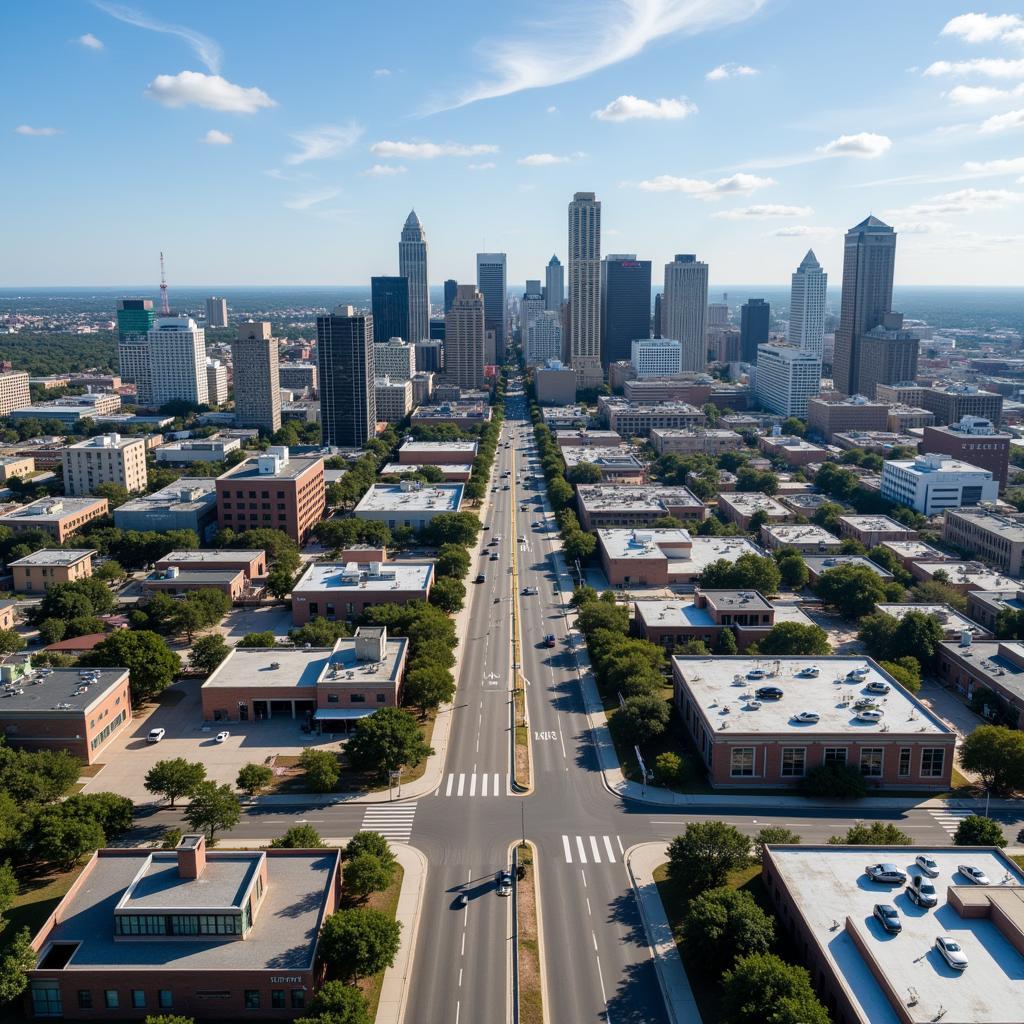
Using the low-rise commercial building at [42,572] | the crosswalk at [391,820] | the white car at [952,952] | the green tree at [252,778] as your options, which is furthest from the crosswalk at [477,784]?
the low-rise commercial building at [42,572]

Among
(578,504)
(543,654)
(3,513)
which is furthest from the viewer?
(578,504)

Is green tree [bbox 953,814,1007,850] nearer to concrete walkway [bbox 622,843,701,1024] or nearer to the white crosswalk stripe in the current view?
concrete walkway [bbox 622,843,701,1024]

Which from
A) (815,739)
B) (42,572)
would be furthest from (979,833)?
(42,572)

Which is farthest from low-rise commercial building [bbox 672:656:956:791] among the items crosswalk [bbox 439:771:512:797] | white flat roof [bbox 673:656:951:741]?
crosswalk [bbox 439:771:512:797]

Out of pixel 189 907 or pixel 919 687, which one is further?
pixel 919 687

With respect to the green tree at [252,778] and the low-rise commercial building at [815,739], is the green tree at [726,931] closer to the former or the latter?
the low-rise commercial building at [815,739]

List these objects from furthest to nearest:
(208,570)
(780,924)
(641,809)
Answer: (208,570) → (641,809) → (780,924)

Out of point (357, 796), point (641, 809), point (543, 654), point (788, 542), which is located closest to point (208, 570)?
point (543, 654)

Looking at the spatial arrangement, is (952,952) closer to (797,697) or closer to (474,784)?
(797,697)

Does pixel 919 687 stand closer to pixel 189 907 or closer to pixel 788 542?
pixel 788 542
